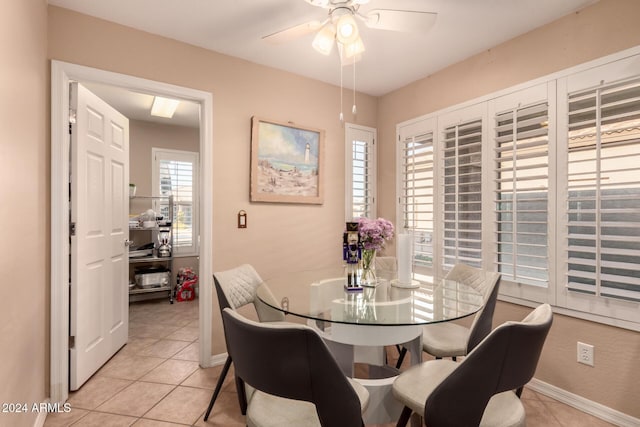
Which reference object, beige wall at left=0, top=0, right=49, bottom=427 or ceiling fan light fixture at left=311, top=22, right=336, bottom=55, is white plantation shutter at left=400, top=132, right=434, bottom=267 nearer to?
ceiling fan light fixture at left=311, top=22, right=336, bottom=55

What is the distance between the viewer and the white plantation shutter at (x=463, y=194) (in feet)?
9.10

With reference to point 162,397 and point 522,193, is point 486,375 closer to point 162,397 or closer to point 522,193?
point 522,193

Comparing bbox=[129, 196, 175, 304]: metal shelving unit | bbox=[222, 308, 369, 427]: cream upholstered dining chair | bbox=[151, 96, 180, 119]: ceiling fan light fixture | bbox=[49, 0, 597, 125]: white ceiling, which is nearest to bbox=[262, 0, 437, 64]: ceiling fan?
bbox=[49, 0, 597, 125]: white ceiling

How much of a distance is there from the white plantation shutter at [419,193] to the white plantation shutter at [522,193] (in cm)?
68

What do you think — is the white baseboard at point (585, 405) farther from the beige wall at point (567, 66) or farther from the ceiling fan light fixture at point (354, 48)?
the ceiling fan light fixture at point (354, 48)

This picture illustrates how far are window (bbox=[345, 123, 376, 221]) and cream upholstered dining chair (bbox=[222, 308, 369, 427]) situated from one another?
254 cm

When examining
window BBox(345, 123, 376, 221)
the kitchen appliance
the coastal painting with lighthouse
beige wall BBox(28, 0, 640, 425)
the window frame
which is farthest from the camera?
the kitchen appliance

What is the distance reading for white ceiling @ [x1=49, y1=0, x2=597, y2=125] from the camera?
214cm

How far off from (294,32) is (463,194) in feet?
6.24

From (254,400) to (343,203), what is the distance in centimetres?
244

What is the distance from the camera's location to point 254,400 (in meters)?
1.33

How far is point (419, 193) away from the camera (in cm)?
333

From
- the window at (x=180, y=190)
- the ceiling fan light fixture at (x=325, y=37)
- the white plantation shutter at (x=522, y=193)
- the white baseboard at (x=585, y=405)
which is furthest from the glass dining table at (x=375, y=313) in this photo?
the window at (x=180, y=190)

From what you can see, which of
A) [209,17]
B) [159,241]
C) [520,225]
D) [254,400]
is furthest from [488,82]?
[159,241]
